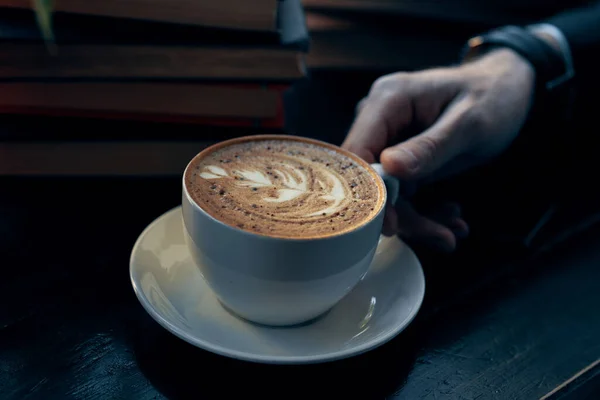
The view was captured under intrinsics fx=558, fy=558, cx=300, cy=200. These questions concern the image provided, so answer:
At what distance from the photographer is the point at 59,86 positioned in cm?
80

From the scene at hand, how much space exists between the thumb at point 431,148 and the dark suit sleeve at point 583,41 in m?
0.34

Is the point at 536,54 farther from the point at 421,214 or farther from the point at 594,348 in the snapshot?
the point at 594,348

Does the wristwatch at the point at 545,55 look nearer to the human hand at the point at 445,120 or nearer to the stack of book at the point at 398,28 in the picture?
the human hand at the point at 445,120

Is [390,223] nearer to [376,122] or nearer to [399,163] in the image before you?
[399,163]

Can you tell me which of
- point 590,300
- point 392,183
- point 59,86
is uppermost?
point 59,86

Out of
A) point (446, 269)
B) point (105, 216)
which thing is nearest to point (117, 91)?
point (105, 216)

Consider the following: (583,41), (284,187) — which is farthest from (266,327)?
(583,41)

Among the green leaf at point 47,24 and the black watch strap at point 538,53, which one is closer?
the green leaf at point 47,24

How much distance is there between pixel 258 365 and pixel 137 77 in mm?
461

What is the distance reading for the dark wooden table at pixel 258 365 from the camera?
21.4 inches

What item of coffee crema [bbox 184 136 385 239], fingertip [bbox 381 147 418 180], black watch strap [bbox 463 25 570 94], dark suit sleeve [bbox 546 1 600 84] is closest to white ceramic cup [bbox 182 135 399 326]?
coffee crema [bbox 184 136 385 239]

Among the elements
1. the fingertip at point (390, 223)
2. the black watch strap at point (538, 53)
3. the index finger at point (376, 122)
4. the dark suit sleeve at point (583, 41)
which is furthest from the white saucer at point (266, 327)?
the dark suit sleeve at point (583, 41)

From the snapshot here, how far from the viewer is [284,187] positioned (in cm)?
64

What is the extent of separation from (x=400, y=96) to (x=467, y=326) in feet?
1.30
